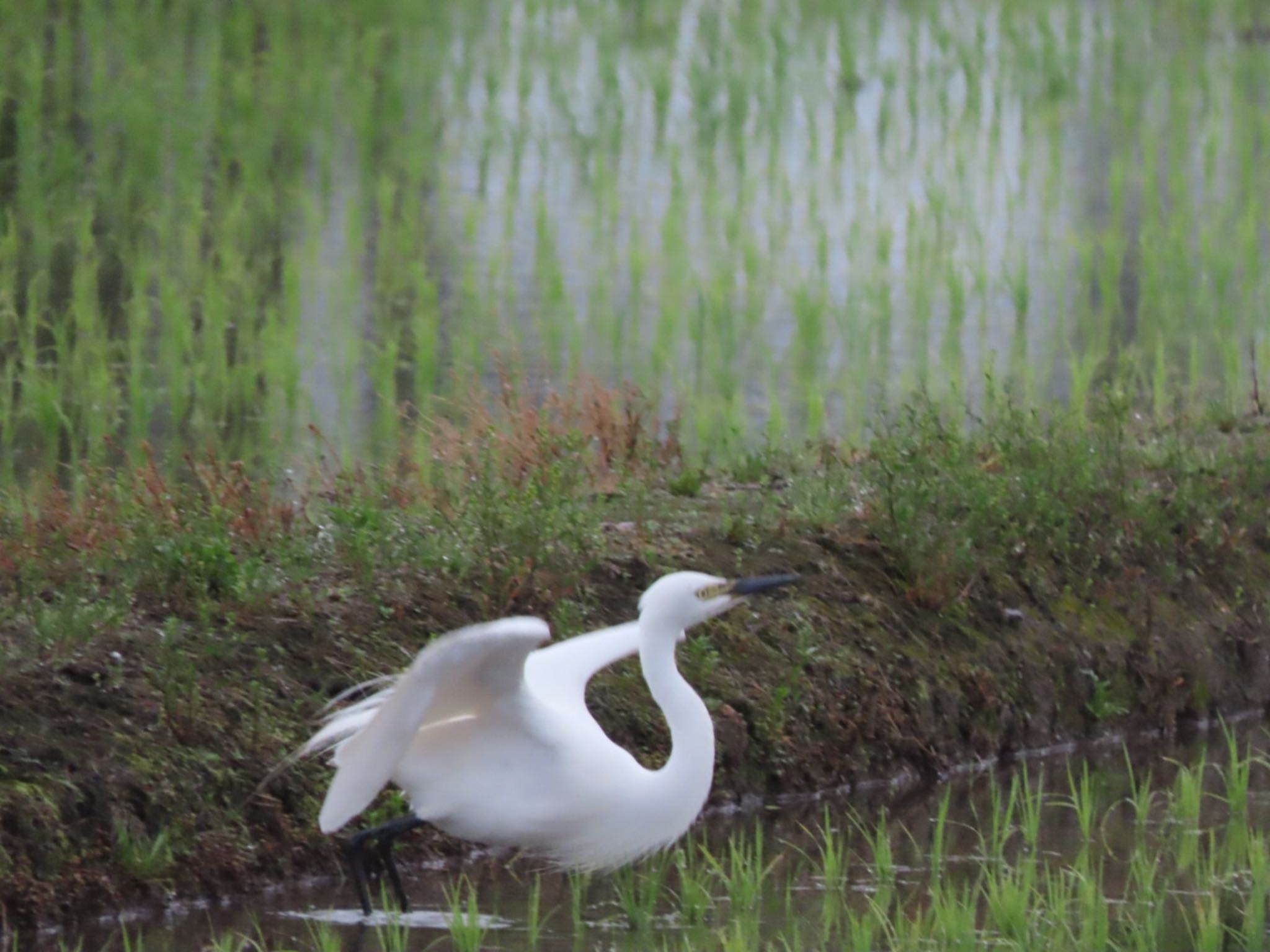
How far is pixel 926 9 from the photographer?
15117 mm

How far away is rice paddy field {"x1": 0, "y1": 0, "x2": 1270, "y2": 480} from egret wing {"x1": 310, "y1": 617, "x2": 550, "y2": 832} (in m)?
3.65

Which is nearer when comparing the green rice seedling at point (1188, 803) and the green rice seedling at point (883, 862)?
the green rice seedling at point (883, 862)

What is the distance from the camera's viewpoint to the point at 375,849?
4699 millimetres

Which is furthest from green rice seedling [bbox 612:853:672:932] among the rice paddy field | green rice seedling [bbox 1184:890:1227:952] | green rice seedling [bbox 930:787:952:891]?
the rice paddy field

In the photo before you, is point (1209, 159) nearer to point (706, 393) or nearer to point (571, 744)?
point (706, 393)

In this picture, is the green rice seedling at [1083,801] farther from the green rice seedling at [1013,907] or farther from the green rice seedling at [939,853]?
the green rice seedling at [1013,907]

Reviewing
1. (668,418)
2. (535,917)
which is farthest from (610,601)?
(668,418)

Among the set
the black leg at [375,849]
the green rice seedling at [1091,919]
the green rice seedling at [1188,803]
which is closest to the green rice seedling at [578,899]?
the black leg at [375,849]

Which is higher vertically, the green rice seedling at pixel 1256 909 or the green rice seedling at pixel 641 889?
the green rice seedling at pixel 1256 909

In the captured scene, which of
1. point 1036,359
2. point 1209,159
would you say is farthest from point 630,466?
point 1209,159

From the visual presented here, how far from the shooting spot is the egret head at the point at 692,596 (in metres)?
4.36

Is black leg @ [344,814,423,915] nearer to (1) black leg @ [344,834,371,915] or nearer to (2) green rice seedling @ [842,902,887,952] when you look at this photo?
(1) black leg @ [344,834,371,915]

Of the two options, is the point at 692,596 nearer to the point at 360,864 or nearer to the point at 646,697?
the point at 360,864

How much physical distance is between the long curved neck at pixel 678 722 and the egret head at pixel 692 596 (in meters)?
0.03
